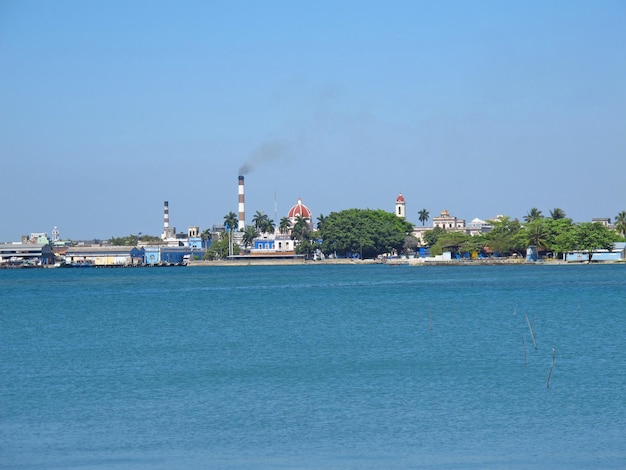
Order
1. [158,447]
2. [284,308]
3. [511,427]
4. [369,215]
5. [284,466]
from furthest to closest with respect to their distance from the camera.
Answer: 1. [369,215]
2. [284,308]
3. [511,427]
4. [158,447]
5. [284,466]

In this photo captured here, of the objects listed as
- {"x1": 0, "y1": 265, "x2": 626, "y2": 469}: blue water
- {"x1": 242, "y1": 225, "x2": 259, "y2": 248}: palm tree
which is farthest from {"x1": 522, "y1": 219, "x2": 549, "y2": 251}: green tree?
{"x1": 0, "y1": 265, "x2": 626, "y2": 469}: blue water

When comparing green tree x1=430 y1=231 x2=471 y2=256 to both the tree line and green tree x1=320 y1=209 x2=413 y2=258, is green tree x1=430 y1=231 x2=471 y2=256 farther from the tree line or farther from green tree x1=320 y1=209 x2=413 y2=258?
green tree x1=320 y1=209 x2=413 y2=258

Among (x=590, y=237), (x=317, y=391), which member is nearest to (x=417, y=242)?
(x=590, y=237)

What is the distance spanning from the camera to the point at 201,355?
36156 mm

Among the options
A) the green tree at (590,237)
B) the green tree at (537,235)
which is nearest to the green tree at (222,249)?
the green tree at (537,235)

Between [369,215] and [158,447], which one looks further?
[369,215]

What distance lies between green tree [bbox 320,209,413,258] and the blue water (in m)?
109

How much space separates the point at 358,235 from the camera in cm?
16275

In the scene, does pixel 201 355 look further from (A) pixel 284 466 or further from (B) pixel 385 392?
(A) pixel 284 466

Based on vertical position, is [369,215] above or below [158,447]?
above

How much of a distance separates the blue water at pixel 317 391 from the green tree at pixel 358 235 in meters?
109

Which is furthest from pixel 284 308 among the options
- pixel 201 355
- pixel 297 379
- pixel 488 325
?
pixel 297 379

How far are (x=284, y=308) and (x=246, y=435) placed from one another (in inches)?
1574

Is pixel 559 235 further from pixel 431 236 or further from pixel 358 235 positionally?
pixel 431 236
